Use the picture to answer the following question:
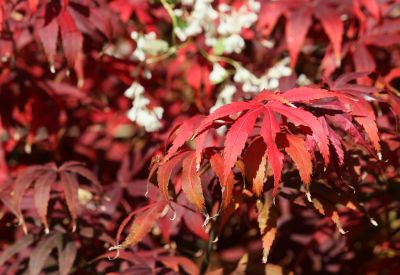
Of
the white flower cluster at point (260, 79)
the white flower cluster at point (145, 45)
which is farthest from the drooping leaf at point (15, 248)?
the white flower cluster at point (260, 79)

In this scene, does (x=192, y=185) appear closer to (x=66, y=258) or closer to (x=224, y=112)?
(x=224, y=112)

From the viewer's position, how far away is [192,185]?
1.00 metres

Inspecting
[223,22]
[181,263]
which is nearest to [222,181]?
[181,263]

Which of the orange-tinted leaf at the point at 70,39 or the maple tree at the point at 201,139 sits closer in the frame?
the maple tree at the point at 201,139

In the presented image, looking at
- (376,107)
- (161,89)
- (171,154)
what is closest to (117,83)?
(161,89)

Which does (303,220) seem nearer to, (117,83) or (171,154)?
A: (117,83)

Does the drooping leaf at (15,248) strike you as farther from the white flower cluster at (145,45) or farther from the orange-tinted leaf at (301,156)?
the orange-tinted leaf at (301,156)

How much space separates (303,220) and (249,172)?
89cm

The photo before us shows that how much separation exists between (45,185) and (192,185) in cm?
42

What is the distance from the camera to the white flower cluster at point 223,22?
58.1 inches

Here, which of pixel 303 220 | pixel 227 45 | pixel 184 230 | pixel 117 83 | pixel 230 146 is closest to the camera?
pixel 230 146

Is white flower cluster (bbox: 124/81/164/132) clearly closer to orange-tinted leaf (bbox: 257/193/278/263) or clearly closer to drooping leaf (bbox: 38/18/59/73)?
drooping leaf (bbox: 38/18/59/73)

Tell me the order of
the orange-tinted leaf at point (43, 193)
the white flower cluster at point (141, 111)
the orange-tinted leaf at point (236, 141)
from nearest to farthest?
the orange-tinted leaf at point (236, 141) < the orange-tinted leaf at point (43, 193) < the white flower cluster at point (141, 111)

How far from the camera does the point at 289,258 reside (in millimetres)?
1846
